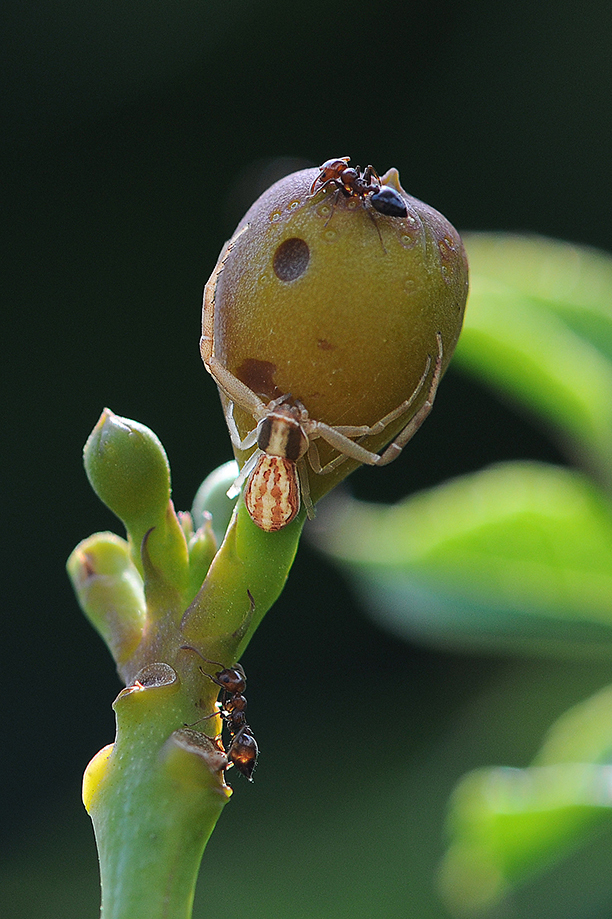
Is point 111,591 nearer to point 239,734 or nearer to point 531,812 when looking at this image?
point 239,734

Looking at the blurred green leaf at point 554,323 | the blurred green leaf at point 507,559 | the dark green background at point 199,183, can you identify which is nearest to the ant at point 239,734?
the blurred green leaf at point 507,559

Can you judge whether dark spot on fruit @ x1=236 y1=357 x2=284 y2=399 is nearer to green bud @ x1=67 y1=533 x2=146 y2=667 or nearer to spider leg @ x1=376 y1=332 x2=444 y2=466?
spider leg @ x1=376 y1=332 x2=444 y2=466

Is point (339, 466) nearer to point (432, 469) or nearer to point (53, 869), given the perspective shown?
point (53, 869)

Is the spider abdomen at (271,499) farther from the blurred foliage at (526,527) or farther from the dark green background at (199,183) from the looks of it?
the dark green background at (199,183)

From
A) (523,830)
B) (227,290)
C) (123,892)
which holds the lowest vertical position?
(123,892)

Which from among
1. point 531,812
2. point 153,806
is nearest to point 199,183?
point 531,812

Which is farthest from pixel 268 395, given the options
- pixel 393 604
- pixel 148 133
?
pixel 148 133
